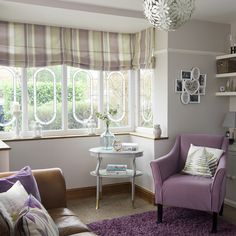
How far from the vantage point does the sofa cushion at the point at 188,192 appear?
3201 mm

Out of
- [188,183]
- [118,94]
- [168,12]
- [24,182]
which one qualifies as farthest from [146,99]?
[168,12]

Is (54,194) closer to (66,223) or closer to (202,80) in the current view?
(66,223)

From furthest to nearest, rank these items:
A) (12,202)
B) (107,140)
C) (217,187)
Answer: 1. (107,140)
2. (217,187)
3. (12,202)

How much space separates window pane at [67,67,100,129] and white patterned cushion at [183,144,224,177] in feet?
5.13

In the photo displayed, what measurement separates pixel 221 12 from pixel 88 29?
5.65 feet

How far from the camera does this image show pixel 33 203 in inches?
77.9

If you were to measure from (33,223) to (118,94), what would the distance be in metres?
3.22

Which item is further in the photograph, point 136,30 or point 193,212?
point 136,30

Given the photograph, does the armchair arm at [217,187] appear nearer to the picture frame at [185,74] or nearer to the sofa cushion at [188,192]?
the sofa cushion at [188,192]

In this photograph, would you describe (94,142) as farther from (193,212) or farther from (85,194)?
(193,212)

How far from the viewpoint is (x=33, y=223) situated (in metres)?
1.69

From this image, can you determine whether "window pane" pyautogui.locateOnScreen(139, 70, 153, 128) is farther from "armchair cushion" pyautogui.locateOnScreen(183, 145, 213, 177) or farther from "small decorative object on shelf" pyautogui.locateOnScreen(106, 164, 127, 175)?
"armchair cushion" pyautogui.locateOnScreen(183, 145, 213, 177)

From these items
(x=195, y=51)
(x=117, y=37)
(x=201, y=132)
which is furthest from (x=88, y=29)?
(x=201, y=132)

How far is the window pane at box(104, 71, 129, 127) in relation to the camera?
468 centimetres
